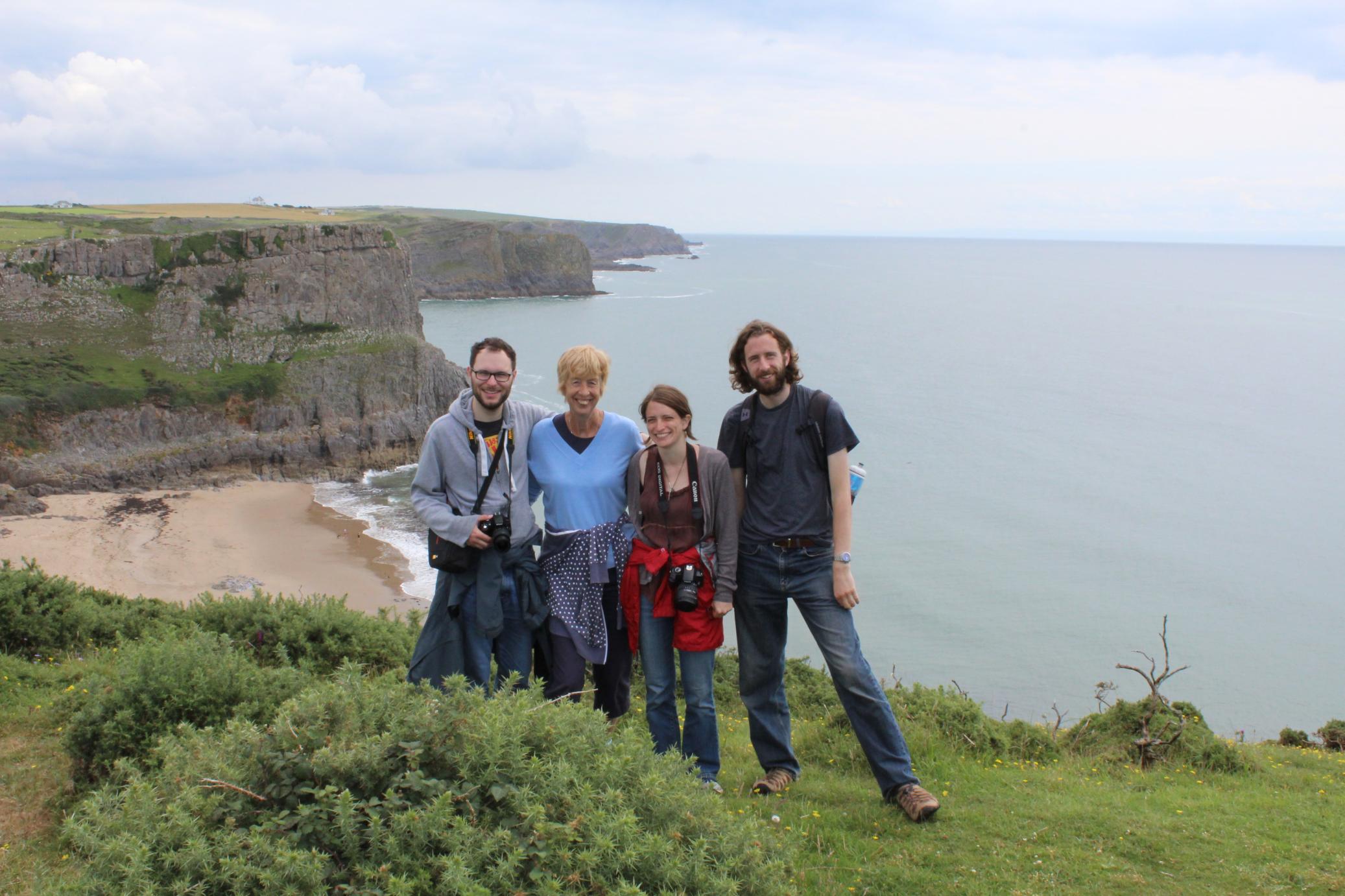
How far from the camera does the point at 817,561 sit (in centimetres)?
454

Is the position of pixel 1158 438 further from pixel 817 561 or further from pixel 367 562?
pixel 817 561

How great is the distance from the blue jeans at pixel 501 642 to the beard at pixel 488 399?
0.87m

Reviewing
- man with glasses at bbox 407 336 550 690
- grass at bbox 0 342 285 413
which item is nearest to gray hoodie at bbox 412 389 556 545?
man with glasses at bbox 407 336 550 690

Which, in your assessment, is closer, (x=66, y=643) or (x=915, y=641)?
(x=66, y=643)

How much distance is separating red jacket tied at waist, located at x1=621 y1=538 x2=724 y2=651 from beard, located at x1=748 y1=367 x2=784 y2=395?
87 centimetres

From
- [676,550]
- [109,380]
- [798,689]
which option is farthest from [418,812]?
[109,380]

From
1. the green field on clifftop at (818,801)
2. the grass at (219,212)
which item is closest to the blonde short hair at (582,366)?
the green field on clifftop at (818,801)

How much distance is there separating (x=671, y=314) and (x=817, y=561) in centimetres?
8254

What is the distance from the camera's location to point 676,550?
14.7 ft

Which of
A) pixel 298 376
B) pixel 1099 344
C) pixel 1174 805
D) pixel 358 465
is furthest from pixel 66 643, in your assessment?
pixel 1099 344

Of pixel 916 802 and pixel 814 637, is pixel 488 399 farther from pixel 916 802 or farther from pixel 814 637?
pixel 916 802

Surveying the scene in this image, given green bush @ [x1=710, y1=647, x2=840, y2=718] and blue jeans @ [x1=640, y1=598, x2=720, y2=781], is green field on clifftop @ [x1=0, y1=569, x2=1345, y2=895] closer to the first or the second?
blue jeans @ [x1=640, y1=598, x2=720, y2=781]

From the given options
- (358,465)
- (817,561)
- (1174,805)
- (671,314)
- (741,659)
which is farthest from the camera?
(671,314)

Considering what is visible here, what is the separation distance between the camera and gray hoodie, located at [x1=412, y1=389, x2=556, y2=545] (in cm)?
463
